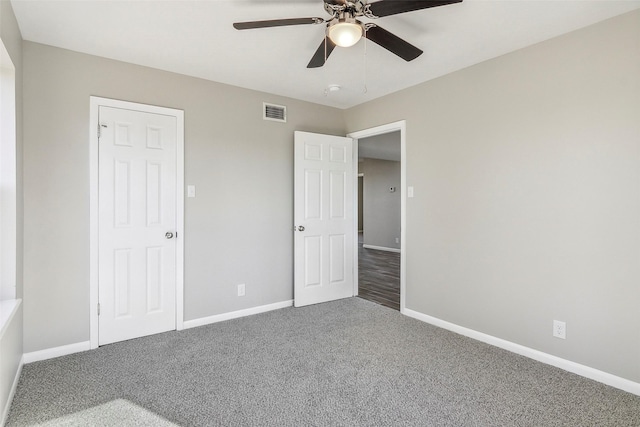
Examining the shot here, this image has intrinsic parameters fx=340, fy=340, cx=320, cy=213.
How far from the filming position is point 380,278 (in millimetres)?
5496

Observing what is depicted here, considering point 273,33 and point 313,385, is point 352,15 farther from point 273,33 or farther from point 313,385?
point 313,385

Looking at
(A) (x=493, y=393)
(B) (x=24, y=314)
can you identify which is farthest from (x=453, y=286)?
(B) (x=24, y=314)

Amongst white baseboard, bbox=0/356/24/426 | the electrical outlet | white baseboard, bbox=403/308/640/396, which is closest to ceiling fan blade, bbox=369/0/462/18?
the electrical outlet

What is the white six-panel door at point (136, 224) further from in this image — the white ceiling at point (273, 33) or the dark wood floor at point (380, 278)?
the dark wood floor at point (380, 278)

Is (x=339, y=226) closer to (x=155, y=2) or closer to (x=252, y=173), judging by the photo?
(x=252, y=173)

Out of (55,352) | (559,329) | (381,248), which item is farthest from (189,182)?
(381,248)

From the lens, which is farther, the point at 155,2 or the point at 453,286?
the point at 453,286

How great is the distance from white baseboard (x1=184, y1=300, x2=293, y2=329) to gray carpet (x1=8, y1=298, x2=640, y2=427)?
22 centimetres

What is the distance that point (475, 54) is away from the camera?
2.85m

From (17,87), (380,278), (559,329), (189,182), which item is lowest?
(380,278)

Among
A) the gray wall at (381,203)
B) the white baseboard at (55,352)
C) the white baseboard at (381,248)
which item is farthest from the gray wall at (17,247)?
the gray wall at (381,203)

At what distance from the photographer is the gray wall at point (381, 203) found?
883cm

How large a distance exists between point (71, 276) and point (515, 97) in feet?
12.8

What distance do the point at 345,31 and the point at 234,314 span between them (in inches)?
115
